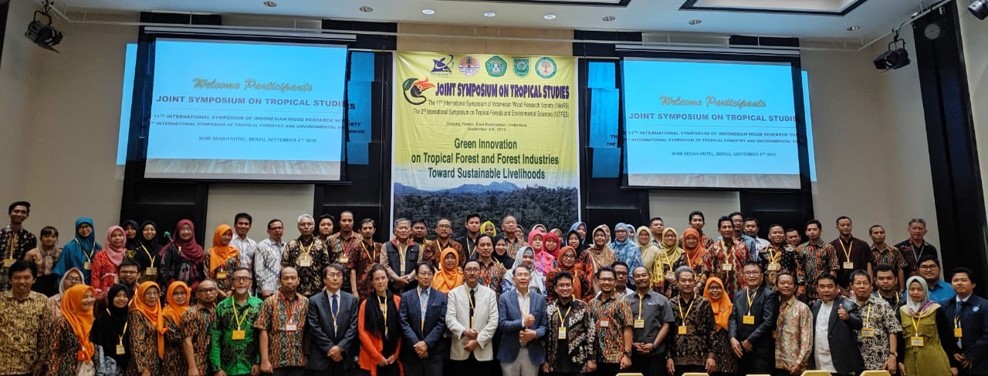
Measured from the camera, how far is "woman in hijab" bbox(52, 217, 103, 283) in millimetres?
5523

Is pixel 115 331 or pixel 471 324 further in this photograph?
pixel 471 324

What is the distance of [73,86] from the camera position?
709 centimetres

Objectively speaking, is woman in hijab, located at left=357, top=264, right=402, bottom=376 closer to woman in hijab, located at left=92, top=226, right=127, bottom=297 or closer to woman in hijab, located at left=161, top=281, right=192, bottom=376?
woman in hijab, located at left=161, top=281, right=192, bottom=376

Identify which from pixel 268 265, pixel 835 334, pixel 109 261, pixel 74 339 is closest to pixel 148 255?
pixel 109 261

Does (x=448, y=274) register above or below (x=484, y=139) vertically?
below

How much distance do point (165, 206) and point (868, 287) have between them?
21.7 feet

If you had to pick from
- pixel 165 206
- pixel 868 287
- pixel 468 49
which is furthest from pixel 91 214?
pixel 868 287

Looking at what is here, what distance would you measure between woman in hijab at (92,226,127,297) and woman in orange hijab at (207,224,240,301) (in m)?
0.75

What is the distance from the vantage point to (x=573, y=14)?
23.6 ft

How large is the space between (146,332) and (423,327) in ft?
6.15

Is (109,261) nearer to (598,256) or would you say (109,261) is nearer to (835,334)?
(598,256)

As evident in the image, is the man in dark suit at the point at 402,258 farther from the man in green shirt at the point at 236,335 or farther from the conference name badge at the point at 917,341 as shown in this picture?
the conference name badge at the point at 917,341

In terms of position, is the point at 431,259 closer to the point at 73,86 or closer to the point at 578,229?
the point at 578,229

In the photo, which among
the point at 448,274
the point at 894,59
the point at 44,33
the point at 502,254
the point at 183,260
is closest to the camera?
the point at 448,274
